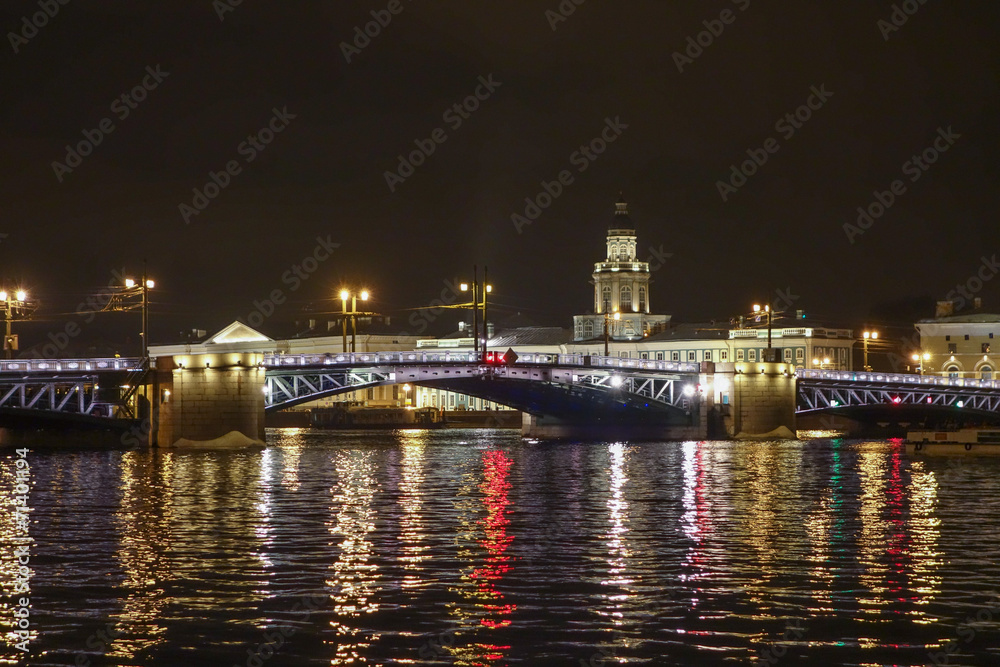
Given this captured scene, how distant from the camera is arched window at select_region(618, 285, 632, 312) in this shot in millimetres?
197750

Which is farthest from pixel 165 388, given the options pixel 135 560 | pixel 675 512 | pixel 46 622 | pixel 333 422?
pixel 333 422

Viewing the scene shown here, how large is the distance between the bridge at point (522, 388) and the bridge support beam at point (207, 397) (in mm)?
53

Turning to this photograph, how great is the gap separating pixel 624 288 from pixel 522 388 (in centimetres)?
9639

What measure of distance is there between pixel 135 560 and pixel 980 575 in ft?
51.0

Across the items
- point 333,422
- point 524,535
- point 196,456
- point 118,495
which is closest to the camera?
point 524,535

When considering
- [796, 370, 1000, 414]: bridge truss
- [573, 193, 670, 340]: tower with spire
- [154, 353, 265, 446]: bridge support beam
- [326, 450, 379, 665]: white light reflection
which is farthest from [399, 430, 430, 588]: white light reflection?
[573, 193, 670, 340]: tower with spire

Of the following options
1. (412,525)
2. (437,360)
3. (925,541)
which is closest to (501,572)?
(412,525)

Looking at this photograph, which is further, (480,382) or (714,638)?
(480,382)

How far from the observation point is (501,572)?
28547mm

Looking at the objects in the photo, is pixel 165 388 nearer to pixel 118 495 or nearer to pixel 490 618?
pixel 118 495

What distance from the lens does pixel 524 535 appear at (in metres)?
35.1

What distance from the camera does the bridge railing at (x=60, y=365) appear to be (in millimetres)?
80500

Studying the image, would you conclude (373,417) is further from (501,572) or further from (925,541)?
(501,572)

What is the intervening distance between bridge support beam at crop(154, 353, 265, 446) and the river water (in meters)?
28.7
